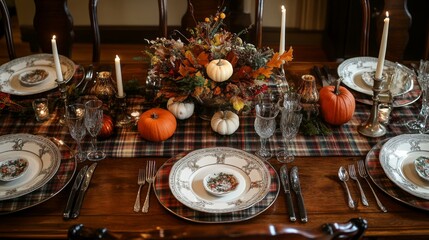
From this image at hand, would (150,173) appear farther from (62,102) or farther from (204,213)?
(62,102)

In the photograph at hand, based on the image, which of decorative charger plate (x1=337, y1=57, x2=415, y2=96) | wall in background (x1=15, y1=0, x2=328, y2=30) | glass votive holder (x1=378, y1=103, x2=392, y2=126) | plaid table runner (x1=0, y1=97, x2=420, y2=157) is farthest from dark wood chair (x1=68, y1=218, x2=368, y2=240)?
wall in background (x1=15, y1=0, x2=328, y2=30)

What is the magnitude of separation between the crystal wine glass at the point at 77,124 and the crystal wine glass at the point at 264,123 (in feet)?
1.72

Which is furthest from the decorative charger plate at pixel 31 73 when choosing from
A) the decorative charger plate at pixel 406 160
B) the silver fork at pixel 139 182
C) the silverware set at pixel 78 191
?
the decorative charger plate at pixel 406 160

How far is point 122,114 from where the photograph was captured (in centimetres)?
176

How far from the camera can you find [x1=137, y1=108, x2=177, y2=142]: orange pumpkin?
161cm

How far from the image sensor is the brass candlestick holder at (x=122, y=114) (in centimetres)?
173

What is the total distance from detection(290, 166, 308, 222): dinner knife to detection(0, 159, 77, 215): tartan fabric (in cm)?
63

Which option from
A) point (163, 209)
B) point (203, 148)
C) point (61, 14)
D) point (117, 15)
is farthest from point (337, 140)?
point (117, 15)

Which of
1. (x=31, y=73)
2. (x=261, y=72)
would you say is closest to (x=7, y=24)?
(x=31, y=73)

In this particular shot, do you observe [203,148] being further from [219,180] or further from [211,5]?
[211,5]

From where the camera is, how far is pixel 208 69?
1586 millimetres

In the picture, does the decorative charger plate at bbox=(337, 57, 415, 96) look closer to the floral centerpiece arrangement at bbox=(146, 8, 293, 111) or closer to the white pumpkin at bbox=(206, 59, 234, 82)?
the floral centerpiece arrangement at bbox=(146, 8, 293, 111)

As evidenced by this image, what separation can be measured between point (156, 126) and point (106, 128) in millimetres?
167

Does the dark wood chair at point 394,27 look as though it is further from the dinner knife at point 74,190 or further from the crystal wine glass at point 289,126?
the dinner knife at point 74,190
